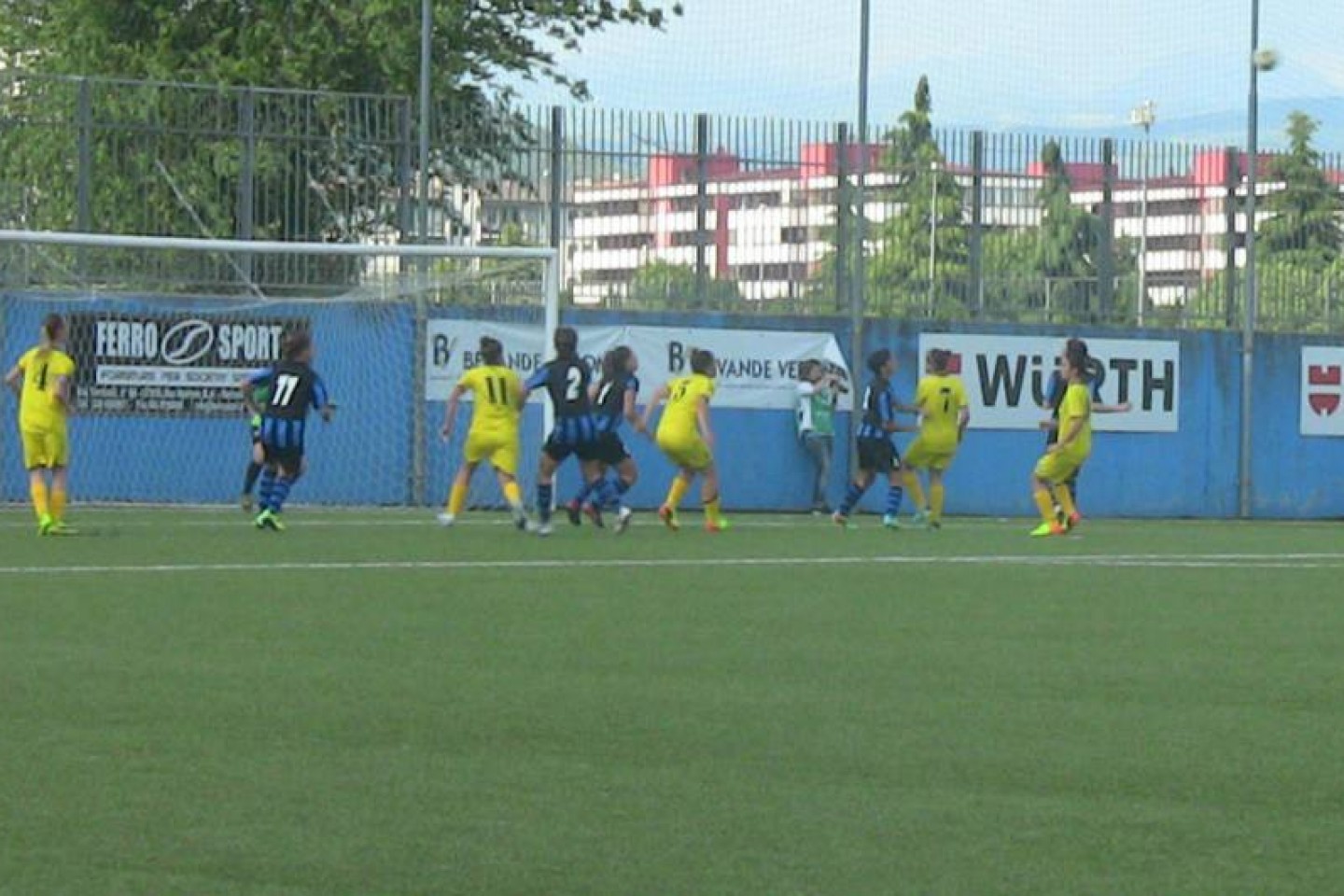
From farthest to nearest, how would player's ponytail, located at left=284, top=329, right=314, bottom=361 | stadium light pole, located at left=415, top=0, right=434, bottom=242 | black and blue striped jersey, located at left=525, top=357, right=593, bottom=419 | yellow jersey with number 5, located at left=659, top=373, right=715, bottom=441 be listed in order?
stadium light pole, located at left=415, top=0, right=434, bottom=242
yellow jersey with number 5, located at left=659, top=373, right=715, bottom=441
black and blue striped jersey, located at left=525, top=357, right=593, bottom=419
player's ponytail, located at left=284, top=329, right=314, bottom=361

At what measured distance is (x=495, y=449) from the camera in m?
25.3

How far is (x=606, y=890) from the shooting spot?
660 centimetres

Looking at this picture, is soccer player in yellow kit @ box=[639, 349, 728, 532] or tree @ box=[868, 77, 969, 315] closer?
soccer player in yellow kit @ box=[639, 349, 728, 532]

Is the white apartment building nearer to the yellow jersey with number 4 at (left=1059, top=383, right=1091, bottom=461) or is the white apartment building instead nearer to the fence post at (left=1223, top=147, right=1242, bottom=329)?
the fence post at (left=1223, top=147, right=1242, bottom=329)

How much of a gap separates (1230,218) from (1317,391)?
2.31 metres

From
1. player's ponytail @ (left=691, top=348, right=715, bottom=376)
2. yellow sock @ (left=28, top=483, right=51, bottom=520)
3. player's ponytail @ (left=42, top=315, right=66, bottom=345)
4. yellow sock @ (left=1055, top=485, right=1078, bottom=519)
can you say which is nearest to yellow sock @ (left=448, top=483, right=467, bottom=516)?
player's ponytail @ (left=691, top=348, right=715, bottom=376)

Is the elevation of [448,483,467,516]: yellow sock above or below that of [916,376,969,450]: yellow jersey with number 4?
below

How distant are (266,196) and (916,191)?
7.37 metres

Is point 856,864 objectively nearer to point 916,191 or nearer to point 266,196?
point 266,196

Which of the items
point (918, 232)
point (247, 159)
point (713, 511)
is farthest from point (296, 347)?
point (918, 232)

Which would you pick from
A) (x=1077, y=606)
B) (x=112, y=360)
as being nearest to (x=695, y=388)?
(x=112, y=360)

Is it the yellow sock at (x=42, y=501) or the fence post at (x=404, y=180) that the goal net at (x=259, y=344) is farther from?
the yellow sock at (x=42, y=501)

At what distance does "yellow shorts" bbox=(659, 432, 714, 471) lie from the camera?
26953 millimetres

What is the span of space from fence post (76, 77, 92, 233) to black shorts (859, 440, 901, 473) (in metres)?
8.31
